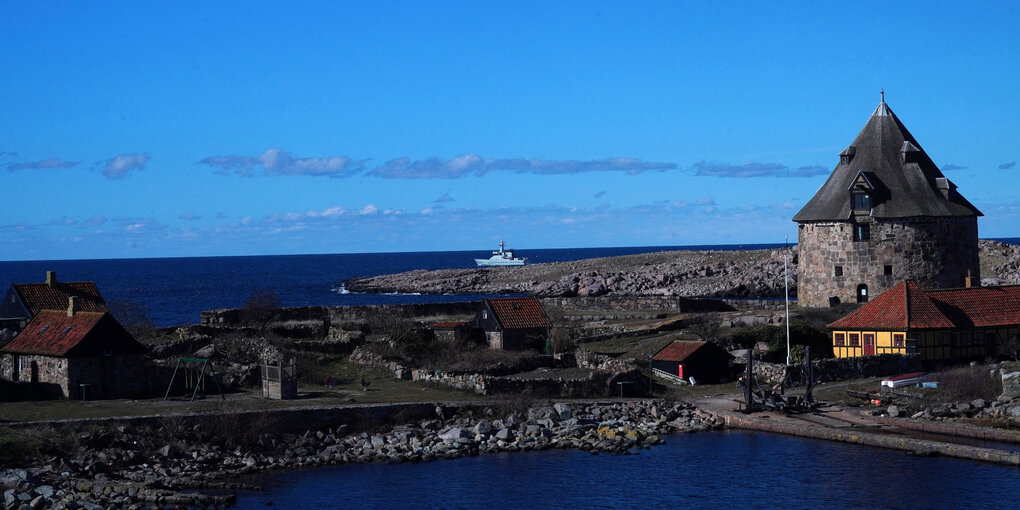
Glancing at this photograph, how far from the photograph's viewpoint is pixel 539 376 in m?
45.5

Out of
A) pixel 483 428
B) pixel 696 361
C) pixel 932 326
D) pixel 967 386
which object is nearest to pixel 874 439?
pixel 967 386

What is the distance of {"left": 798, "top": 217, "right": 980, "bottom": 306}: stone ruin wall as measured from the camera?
58.2m

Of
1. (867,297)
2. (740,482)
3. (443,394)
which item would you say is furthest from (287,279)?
(740,482)

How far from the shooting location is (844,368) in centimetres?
4525

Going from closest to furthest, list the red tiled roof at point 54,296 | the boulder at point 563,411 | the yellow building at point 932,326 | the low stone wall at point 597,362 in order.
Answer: the boulder at point 563,411
the low stone wall at point 597,362
the yellow building at point 932,326
the red tiled roof at point 54,296

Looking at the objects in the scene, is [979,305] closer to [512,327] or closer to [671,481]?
[512,327]

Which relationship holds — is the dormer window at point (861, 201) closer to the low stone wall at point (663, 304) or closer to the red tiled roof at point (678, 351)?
the low stone wall at point (663, 304)

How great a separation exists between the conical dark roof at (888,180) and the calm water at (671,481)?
1016 inches

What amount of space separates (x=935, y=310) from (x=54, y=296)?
3450cm

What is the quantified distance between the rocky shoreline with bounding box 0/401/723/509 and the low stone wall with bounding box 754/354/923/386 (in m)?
5.68

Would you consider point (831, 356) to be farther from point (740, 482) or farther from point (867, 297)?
point (740, 482)

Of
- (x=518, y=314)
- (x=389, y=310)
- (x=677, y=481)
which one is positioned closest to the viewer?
(x=677, y=481)

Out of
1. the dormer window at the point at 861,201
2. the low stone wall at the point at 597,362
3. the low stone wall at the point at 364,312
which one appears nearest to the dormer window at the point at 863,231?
the dormer window at the point at 861,201

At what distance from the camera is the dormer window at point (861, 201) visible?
193 ft
